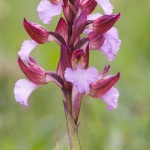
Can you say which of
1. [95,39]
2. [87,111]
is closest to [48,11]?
[95,39]

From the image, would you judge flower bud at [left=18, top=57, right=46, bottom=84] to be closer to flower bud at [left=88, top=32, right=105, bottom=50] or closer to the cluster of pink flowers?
the cluster of pink flowers

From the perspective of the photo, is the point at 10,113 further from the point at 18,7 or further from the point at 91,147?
the point at 18,7

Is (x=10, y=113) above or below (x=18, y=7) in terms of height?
above

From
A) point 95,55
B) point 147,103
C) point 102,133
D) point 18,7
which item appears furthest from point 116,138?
point 18,7

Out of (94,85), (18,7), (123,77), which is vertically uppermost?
(94,85)

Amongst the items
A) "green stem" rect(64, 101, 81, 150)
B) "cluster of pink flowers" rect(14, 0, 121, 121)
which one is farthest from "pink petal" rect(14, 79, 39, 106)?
"green stem" rect(64, 101, 81, 150)
